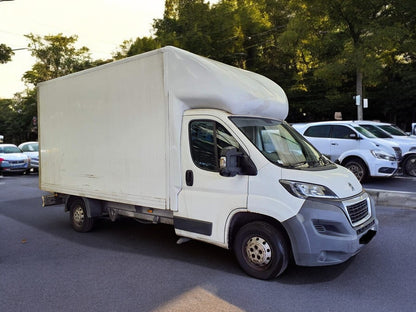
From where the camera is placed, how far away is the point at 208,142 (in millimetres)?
4750

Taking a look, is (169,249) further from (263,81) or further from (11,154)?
(11,154)

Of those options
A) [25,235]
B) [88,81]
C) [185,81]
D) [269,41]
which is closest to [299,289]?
[185,81]

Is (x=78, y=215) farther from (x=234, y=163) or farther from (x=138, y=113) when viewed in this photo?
(x=234, y=163)

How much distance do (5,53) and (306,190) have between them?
65.5 feet

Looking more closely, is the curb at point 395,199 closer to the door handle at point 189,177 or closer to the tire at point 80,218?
the door handle at point 189,177

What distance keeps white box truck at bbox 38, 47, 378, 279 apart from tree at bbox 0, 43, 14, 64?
51.8 ft

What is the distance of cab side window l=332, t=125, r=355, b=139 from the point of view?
1155 centimetres

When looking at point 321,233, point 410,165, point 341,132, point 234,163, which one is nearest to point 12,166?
point 341,132

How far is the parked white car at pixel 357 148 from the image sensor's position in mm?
10492

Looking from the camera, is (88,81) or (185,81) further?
(88,81)

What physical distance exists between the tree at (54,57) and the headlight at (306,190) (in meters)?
38.2

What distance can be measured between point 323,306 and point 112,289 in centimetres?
231

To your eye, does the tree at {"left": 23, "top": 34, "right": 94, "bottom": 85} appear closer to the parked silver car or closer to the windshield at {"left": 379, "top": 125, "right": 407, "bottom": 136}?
the parked silver car

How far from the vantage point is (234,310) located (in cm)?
366
